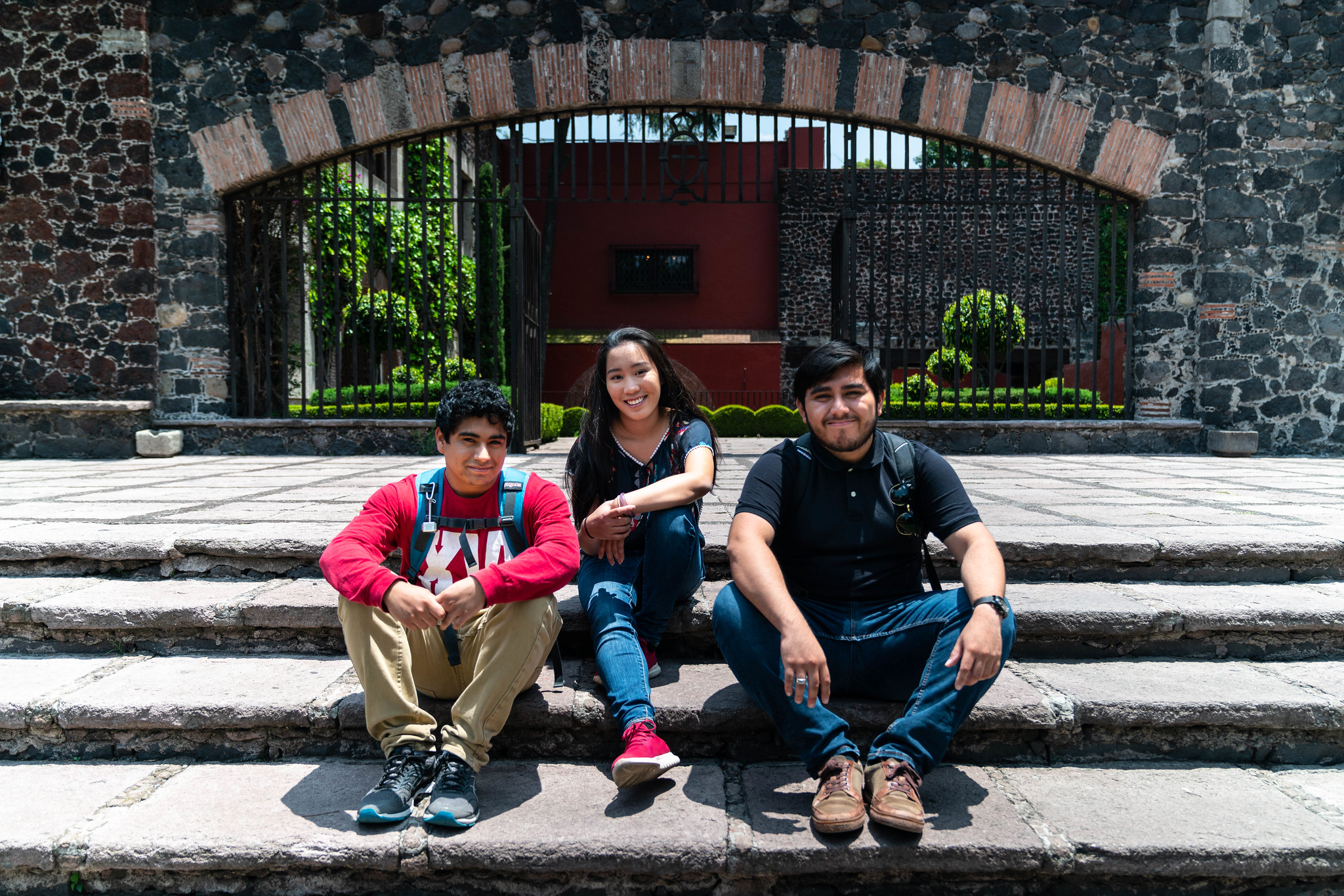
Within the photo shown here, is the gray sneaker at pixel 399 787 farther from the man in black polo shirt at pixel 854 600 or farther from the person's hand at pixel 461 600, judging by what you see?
the man in black polo shirt at pixel 854 600

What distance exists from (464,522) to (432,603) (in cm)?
31

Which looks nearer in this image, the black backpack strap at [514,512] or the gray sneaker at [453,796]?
the gray sneaker at [453,796]

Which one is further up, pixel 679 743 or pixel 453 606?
pixel 453 606

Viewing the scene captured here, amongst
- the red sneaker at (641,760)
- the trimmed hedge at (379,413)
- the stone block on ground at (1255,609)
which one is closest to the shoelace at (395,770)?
the red sneaker at (641,760)

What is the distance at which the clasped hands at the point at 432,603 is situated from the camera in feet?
6.12

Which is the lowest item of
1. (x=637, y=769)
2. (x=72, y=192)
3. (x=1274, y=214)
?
(x=637, y=769)

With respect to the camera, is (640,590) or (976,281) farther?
(976,281)

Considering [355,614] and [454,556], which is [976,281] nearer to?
[454,556]

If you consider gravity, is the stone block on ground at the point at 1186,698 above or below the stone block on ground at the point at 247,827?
above

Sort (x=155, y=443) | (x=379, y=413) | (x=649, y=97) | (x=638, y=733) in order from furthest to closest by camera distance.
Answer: (x=379, y=413) < (x=649, y=97) < (x=155, y=443) < (x=638, y=733)

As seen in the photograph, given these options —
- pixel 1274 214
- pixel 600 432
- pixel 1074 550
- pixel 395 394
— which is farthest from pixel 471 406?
pixel 395 394

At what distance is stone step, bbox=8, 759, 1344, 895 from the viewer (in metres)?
1.70

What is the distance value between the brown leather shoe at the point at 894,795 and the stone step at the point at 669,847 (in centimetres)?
5

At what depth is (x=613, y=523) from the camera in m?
2.22
